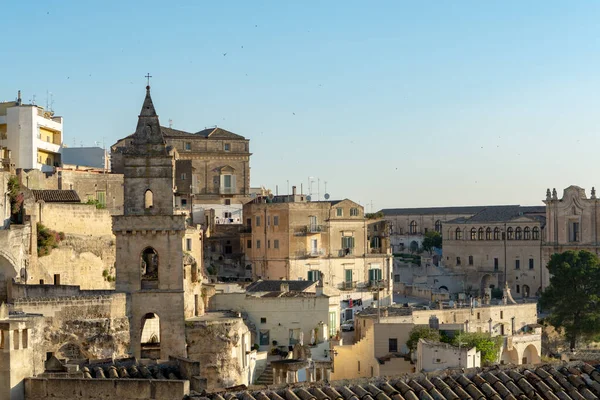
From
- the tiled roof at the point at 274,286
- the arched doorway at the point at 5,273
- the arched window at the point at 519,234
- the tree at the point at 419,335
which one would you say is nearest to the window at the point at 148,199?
the arched doorway at the point at 5,273

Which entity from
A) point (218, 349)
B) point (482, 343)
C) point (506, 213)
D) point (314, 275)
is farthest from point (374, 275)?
point (506, 213)

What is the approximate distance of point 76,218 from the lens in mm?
44344

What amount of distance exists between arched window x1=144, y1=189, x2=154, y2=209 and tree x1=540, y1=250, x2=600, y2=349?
108 ft

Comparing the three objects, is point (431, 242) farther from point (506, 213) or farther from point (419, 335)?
point (419, 335)

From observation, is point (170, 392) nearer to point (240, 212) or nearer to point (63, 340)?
point (63, 340)

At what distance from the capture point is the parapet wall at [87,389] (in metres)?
20.2

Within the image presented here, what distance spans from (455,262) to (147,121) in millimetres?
58138

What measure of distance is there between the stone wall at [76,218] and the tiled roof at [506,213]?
1904 inches

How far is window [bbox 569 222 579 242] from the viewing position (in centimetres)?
8087

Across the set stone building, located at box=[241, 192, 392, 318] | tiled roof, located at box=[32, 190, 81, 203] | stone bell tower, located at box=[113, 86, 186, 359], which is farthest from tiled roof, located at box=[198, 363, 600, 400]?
stone building, located at box=[241, 192, 392, 318]

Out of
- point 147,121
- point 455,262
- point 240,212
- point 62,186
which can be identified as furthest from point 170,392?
point 455,262

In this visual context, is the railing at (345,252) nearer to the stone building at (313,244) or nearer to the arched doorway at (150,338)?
the stone building at (313,244)

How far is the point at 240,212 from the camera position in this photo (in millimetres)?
63875

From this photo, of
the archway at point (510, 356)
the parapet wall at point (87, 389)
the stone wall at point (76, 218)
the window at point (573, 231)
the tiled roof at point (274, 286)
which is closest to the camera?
the parapet wall at point (87, 389)
